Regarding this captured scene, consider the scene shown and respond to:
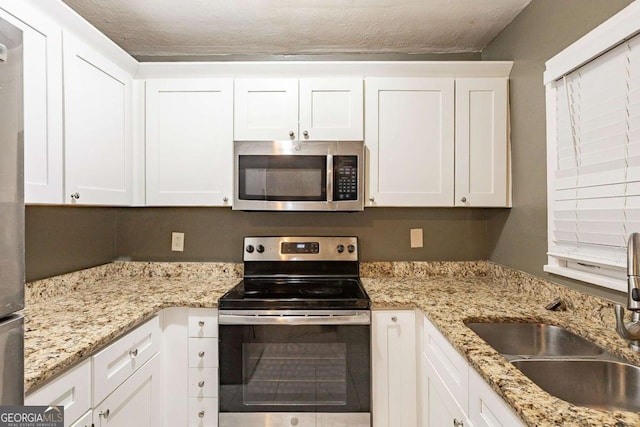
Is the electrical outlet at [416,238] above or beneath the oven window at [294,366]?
above

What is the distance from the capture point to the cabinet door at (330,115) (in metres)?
2.04

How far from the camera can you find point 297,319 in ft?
5.73

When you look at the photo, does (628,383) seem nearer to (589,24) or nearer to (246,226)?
(589,24)

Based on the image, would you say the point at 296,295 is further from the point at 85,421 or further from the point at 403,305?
the point at 85,421

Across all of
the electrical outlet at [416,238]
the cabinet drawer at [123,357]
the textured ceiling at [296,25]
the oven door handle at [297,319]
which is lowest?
the cabinet drawer at [123,357]

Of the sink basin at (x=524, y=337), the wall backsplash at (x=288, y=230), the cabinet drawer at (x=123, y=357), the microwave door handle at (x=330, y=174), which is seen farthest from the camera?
the wall backsplash at (x=288, y=230)

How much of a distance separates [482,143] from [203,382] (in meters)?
1.98

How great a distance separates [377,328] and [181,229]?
146cm

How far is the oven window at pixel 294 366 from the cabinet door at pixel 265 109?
105 cm

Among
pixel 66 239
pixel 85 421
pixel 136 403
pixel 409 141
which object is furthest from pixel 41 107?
pixel 409 141

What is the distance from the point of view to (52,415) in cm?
104

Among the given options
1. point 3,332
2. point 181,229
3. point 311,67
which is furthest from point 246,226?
point 3,332

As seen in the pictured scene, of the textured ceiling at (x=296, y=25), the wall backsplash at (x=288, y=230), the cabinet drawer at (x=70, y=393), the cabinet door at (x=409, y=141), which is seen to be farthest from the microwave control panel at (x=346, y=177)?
the cabinet drawer at (x=70, y=393)

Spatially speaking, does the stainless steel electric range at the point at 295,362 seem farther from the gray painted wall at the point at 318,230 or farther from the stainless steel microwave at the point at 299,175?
the gray painted wall at the point at 318,230
